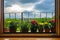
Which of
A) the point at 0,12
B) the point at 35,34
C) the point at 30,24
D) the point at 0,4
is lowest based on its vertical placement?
the point at 35,34

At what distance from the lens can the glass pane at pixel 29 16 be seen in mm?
1951

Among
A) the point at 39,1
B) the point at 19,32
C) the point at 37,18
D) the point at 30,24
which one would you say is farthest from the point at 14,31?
the point at 39,1

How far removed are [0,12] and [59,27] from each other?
903 mm

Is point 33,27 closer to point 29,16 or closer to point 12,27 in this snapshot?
point 29,16

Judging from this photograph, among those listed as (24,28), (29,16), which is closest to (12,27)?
(24,28)

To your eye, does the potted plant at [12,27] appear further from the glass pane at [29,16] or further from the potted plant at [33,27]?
the potted plant at [33,27]

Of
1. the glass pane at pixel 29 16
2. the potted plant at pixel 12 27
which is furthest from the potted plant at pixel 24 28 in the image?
the potted plant at pixel 12 27

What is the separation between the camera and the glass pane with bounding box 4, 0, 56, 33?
195 cm

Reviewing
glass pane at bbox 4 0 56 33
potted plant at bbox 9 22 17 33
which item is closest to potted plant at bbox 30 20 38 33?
glass pane at bbox 4 0 56 33

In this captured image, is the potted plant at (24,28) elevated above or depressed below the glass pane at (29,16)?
below

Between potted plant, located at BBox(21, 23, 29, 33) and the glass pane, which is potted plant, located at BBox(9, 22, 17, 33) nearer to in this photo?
the glass pane

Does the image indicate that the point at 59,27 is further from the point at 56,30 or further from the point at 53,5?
the point at 53,5

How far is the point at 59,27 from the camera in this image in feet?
6.27

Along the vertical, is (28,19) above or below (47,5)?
below
